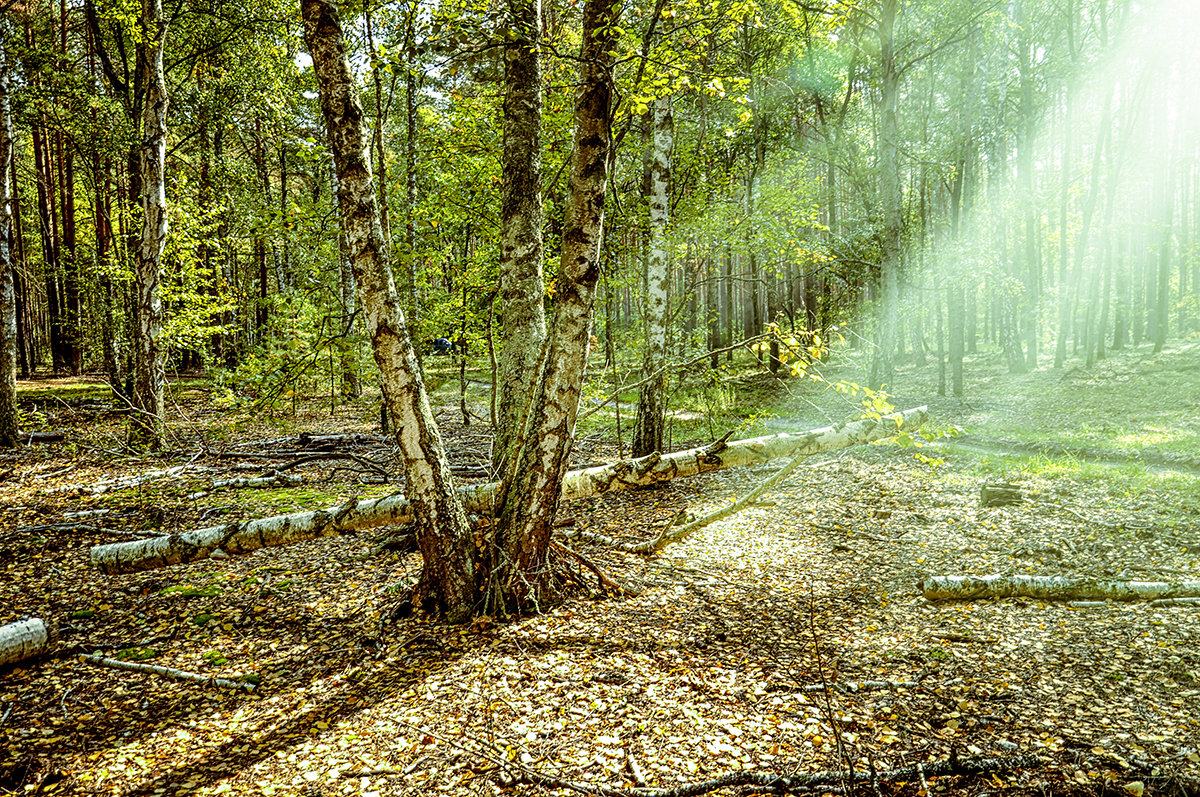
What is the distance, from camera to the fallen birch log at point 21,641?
12.9 feet

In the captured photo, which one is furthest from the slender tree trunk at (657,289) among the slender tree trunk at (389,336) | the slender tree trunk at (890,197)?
the slender tree trunk at (890,197)

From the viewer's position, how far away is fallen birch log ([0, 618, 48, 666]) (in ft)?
12.9

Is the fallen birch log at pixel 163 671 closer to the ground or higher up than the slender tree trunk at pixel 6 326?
closer to the ground

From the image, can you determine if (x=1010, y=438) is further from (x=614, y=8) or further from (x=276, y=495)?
(x=276, y=495)

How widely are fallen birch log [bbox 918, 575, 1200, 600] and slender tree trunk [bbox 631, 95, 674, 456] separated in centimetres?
431

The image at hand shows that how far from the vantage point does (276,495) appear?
25.7 feet

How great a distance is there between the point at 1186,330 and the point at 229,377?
1519 inches

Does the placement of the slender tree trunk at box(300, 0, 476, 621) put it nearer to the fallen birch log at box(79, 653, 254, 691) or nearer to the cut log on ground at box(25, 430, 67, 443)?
the fallen birch log at box(79, 653, 254, 691)

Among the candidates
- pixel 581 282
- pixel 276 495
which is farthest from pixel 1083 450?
pixel 276 495

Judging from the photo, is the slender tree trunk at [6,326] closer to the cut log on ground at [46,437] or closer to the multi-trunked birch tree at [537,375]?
the cut log on ground at [46,437]

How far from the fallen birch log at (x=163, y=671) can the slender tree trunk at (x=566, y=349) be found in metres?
1.74

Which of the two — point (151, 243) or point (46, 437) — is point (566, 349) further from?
point (46, 437)

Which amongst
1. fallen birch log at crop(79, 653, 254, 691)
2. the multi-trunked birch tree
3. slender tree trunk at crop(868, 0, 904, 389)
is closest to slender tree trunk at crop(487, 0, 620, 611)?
the multi-trunked birch tree

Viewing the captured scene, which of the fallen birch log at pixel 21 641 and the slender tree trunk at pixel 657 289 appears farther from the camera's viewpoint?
the slender tree trunk at pixel 657 289
